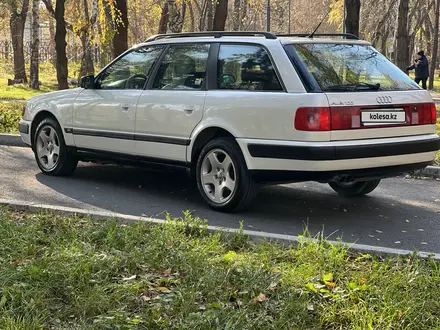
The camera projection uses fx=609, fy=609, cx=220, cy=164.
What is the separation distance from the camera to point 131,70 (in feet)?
24.1

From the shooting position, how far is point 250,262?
4.24 metres

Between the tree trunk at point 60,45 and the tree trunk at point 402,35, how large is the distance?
400 inches

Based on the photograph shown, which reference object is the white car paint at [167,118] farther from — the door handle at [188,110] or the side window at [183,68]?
the side window at [183,68]

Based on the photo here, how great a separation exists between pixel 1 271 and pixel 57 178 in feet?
13.7

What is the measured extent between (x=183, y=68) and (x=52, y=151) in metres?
2.44

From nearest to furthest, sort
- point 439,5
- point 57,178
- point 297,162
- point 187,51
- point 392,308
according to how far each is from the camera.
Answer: point 392,308
point 297,162
point 187,51
point 57,178
point 439,5

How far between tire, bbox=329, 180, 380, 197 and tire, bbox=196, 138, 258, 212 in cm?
154

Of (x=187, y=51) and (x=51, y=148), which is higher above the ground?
(x=187, y=51)

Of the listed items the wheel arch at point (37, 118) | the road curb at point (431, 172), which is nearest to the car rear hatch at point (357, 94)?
the road curb at point (431, 172)

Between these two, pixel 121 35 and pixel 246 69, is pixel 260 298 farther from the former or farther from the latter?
pixel 121 35

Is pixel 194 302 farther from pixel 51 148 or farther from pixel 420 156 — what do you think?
pixel 51 148

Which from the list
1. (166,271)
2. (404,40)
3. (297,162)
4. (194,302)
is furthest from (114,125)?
(404,40)

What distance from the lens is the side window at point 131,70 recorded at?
281 inches

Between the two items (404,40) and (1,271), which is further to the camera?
(404,40)
